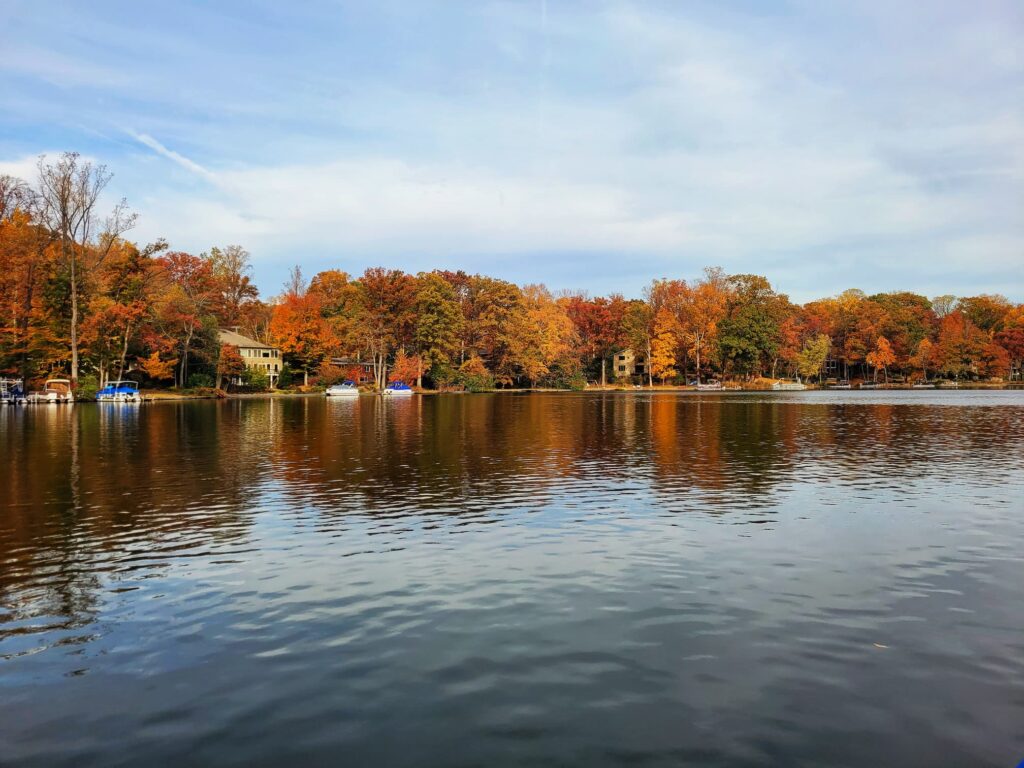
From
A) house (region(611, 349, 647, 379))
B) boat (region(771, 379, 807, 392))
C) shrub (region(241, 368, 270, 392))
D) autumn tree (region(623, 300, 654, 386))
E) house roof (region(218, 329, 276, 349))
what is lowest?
boat (region(771, 379, 807, 392))

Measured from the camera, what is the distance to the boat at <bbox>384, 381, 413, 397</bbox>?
3903 inches

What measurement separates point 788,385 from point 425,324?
7919cm

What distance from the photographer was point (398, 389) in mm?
101375

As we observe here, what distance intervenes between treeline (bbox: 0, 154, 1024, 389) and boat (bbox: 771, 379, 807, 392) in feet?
11.3

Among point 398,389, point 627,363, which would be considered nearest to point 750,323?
point 627,363

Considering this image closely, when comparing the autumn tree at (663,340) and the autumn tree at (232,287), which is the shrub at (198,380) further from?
the autumn tree at (663,340)

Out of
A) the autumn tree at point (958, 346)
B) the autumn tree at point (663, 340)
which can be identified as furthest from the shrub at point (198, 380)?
the autumn tree at point (958, 346)

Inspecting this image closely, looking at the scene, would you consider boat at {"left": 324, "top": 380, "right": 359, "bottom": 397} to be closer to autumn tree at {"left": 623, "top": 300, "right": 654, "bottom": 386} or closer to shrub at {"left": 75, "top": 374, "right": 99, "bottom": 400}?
shrub at {"left": 75, "top": 374, "right": 99, "bottom": 400}

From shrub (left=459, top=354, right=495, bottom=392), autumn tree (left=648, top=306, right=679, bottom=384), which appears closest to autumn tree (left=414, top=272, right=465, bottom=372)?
shrub (left=459, top=354, right=495, bottom=392)

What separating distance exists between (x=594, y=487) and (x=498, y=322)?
96002 mm

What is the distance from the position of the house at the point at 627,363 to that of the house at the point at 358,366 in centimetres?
5218

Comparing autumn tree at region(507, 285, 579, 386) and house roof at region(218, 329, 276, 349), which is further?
autumn tree at region(507, 285, 579, 386)

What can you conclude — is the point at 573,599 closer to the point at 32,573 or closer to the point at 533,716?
the point at 533,716

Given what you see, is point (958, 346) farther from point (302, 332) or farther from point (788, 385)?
point (302, 332)
